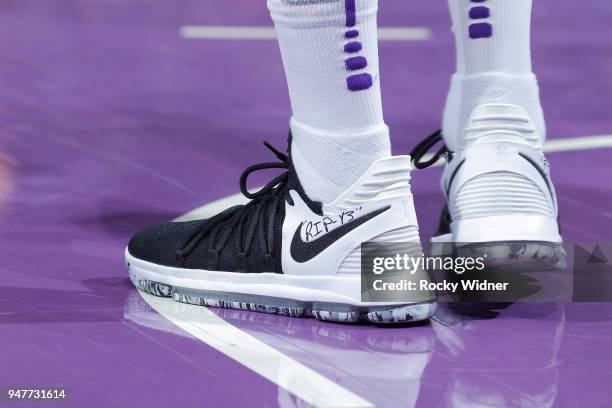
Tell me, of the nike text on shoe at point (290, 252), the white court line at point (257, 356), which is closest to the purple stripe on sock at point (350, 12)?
the nike text on shoe at point (290, 252)

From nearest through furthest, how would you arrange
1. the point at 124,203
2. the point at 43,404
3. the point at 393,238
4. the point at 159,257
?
the point at 43,404, the point at 393,238, the point at 159,257, the point at 124,203

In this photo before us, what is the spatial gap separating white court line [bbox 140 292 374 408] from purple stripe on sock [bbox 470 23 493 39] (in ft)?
2.22

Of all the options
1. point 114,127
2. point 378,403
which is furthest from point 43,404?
point 114,127

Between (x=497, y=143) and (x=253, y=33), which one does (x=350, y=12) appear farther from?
(x=253, y=33)

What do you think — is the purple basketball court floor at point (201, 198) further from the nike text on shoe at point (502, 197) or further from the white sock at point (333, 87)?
the white sock at point (333, 87)

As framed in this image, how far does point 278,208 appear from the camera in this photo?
6.71ft

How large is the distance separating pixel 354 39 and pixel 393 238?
308mm

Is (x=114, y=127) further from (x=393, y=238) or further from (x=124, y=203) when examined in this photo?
(x=393, y=238)

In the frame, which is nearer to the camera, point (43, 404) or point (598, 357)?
point (43, 404)

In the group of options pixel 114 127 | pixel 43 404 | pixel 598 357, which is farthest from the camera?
pixel 114 127

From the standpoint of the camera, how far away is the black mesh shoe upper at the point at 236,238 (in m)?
2.02

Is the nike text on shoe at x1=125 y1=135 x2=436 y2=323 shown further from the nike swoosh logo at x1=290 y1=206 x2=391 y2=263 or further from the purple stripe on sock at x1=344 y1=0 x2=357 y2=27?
the purple stripe on sock at x1=344 y1=0 x2=357 y2=27

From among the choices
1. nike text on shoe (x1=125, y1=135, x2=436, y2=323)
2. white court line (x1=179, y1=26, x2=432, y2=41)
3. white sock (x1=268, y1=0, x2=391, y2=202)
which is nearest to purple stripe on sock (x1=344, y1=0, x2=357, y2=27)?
white sock (x1=268, y1=0, x2=391, y2=202)

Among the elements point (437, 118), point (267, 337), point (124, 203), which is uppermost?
point (267, 337)
